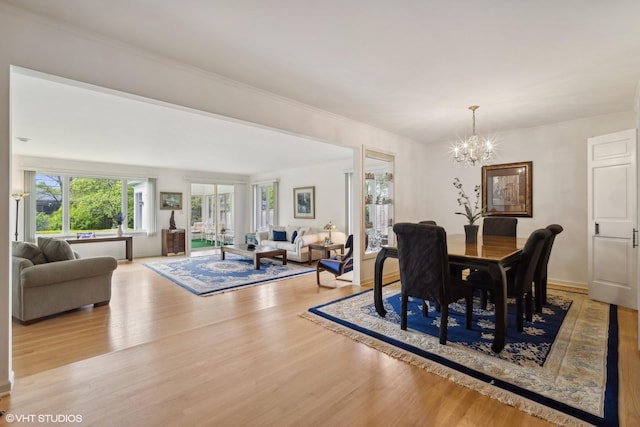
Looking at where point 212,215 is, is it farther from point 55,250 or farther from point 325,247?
point 55,250

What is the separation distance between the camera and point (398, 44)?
7.50 feet

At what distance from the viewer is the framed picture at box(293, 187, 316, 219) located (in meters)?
7.71

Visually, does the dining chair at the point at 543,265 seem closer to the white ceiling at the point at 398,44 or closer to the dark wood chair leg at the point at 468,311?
the dark wood chair leg at the point at 468,311

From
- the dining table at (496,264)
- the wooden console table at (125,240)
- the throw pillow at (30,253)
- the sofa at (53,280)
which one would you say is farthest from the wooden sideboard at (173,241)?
the dining table at (496,264)

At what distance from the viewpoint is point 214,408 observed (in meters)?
1.74

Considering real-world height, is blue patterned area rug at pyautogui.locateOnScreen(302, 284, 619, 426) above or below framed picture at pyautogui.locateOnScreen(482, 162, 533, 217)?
below

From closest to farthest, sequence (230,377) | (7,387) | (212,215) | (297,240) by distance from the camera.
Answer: (7,387), (230,377), (297,240), (212,215)

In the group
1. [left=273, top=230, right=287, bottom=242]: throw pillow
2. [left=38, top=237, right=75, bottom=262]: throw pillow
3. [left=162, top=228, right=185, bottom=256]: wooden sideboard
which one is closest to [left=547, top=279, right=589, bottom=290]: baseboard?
[left=273, top=230, right=287, bottom=242]: throw pillow

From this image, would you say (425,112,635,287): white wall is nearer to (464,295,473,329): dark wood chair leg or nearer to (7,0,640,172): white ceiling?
(7,0,640,172): white ceiling

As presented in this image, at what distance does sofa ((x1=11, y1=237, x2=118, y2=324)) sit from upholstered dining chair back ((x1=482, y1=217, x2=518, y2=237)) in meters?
5.18

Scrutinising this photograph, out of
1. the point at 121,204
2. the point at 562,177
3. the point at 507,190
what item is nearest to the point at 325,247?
the point at 507,190

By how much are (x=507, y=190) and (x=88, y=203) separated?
9021 mm

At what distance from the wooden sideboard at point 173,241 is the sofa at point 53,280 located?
13.1 feet

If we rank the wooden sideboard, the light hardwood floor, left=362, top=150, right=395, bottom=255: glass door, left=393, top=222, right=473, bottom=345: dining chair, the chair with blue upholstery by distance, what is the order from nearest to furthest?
the light hardwood floor < left=393, top=222, right=473, bottom=345: dining chair < the chair with blue upholstery < left=362, top=150, right=395, bottom=255: glass door < the wooden sideboard
